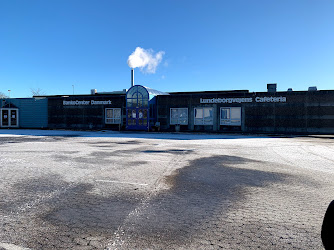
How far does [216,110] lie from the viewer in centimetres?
2931

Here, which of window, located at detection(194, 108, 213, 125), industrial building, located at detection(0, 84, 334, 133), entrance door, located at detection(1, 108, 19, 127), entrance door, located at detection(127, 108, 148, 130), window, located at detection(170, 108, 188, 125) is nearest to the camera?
industrial building, located at detection(0, 84, 334, 133)

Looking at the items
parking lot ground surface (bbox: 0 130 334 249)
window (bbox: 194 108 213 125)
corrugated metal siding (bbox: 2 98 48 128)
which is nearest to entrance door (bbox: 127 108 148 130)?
window (bbox: 194 108 213 125)

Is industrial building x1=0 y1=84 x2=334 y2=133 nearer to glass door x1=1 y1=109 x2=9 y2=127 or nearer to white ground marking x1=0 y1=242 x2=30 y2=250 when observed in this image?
glass door x1=1 y1=109 x2=9 y2=127

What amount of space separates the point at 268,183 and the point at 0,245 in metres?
6.06

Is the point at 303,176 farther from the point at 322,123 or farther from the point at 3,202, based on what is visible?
the point at 322,123

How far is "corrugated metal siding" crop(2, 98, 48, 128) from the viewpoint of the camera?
36.1 meters

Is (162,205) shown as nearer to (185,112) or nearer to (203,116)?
(203,116)

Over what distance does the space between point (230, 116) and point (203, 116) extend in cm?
307

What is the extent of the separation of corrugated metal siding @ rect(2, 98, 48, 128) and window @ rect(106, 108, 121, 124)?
9830mm

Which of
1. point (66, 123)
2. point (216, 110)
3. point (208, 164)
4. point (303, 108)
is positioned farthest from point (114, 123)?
point (208, 164)

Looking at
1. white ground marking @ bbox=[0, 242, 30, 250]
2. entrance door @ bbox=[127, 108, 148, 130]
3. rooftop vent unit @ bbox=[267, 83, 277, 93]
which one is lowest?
white ground marking @ bbox=[0, 242, 30, 250]

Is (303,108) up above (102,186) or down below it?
above

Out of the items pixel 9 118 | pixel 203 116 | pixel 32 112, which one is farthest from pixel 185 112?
pixel 9 118

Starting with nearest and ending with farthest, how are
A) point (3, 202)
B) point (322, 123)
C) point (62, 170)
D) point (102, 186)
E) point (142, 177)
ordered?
point (3, 202) < point (102, 186) < point (142, 177) < point (62, 170) < point (322, 123)
